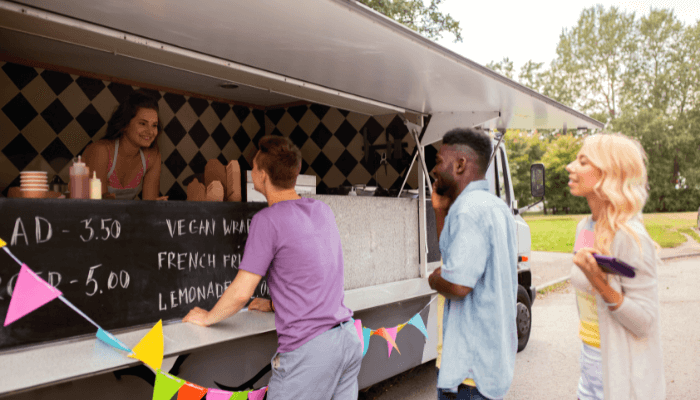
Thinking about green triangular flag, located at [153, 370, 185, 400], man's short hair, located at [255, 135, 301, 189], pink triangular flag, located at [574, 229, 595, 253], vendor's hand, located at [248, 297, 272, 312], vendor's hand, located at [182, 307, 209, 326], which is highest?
man's short hair, located at [255, 135, 301, 189]

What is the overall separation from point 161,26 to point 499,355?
2268 millimetres

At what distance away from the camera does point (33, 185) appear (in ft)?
7.75

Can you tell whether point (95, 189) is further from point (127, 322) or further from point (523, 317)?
point (523, 317)

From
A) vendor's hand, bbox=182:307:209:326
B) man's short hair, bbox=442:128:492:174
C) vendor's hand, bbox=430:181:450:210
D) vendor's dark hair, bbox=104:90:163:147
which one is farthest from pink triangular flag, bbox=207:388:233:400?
vendor's dark hair, bbox=104:90:163:147

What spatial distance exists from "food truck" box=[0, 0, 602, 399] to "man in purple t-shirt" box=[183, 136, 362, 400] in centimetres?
40

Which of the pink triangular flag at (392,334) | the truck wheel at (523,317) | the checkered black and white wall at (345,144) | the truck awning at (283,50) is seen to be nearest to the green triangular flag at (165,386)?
the truck awning at (283,50)

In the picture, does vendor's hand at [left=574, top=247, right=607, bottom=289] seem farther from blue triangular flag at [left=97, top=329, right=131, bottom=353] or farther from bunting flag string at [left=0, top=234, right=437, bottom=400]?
blue triangular flag at [left=97, top=329, right=131, bottom=353]

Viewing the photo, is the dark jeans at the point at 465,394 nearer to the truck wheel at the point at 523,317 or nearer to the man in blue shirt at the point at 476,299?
the man in blue shirt at the point at 476,299

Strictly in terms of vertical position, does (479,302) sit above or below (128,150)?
below

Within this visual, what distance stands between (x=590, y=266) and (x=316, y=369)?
4.25 ft

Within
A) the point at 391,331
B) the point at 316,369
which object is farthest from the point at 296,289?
the point at 391,331

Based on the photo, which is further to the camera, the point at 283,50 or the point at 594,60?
the point at 594,60

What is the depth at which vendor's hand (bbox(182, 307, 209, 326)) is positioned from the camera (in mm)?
2658

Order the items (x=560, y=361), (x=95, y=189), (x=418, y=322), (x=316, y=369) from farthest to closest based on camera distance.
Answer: (x=560, y=361) → (x=418, y=322) → (x=95, y=189) → (x=316, y=369)
